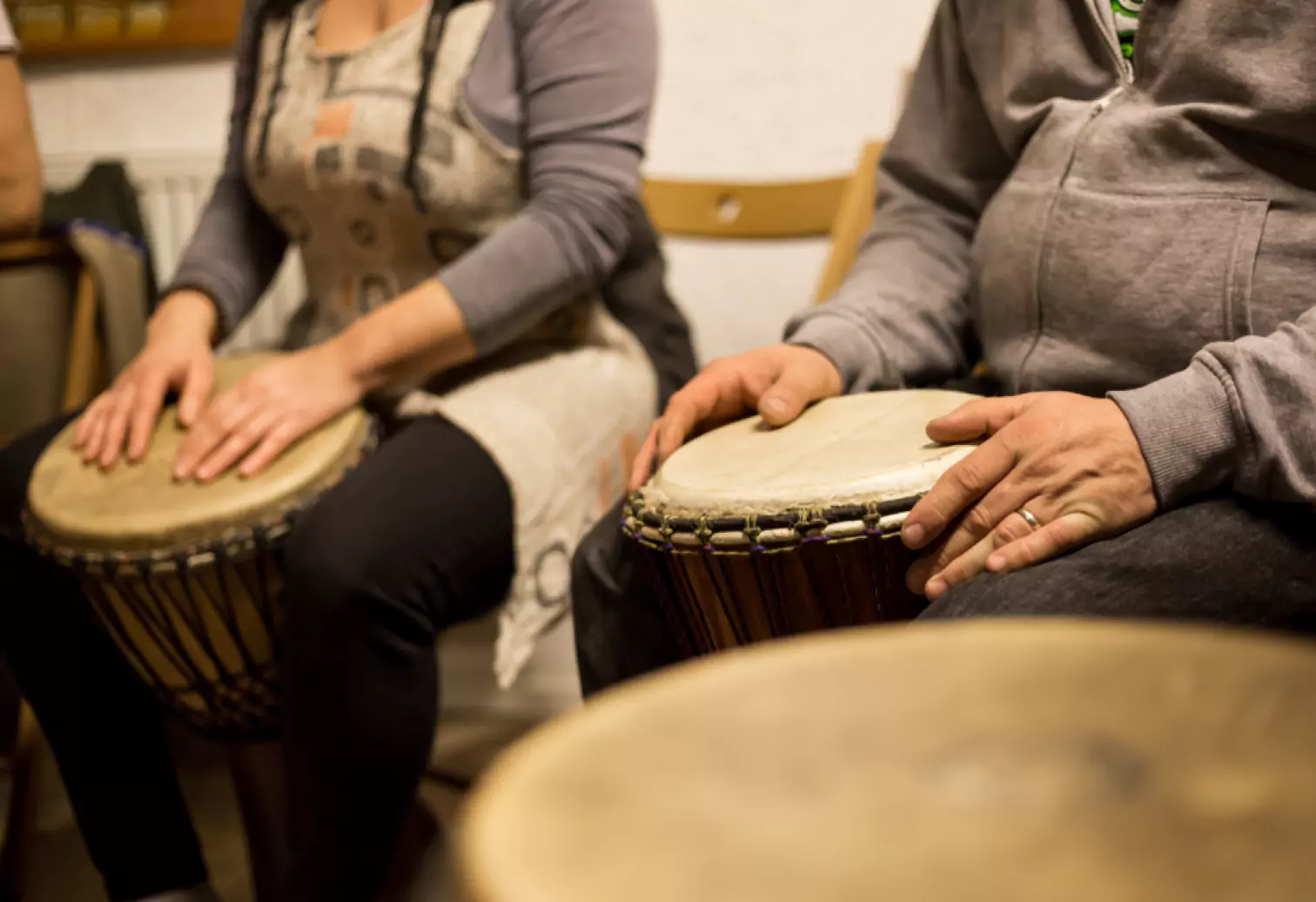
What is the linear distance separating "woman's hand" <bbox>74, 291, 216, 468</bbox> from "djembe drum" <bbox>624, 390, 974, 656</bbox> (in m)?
0.52

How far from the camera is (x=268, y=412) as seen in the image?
1.00 metres

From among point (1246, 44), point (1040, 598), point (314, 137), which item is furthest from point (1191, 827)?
point (314, 137)

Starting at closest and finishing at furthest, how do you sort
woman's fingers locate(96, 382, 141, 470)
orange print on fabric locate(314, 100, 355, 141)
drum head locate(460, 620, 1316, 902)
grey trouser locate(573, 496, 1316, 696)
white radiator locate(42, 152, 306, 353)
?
drum head locate(460, 620, 1316, 902), grey trouser locate(573, 496, 1316, 696), woman's fingers locate(96, 382, 141, 470), orange print on fabric locate(314, 100, 355, 141), white radiator locate(42, 152, 306, 353)

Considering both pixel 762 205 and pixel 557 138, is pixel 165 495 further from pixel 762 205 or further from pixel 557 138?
pixel 762 205

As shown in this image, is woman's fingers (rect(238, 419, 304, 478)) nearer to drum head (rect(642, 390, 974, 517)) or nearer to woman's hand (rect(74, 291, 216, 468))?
woman's hand (rect(74, 291, 216, 468))

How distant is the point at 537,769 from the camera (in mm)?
335

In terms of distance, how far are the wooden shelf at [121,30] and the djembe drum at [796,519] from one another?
1555 millimetres

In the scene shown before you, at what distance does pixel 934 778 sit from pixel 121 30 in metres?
2.12

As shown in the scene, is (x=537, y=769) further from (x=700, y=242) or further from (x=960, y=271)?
(x=700, y=242)

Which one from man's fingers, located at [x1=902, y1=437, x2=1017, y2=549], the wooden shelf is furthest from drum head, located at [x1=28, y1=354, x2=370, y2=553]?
the wooden shelf

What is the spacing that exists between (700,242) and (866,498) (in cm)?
124

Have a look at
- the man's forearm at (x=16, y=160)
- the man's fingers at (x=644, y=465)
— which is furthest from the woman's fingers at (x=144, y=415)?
the man's forearm at (x=16, y=160)

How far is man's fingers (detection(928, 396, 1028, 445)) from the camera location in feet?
2.30

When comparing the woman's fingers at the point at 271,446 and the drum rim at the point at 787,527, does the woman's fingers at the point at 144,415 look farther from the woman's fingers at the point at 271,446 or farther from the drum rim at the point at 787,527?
the drum rim at the point at 787,527
